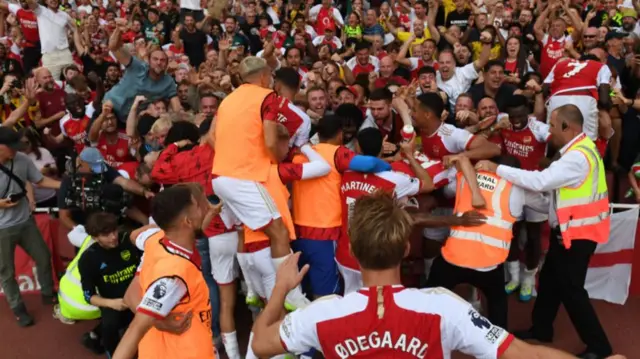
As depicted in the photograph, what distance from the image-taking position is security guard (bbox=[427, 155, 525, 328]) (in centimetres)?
459

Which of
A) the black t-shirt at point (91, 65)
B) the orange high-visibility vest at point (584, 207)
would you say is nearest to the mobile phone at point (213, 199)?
the orange high-visibility vest at point (584, 207)

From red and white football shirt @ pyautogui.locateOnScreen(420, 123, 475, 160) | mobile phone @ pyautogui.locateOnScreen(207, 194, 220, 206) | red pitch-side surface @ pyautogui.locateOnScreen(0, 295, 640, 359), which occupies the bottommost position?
red pitch-side surface @ pyautogui.locateOnScreen(0, 295, 640, 359)

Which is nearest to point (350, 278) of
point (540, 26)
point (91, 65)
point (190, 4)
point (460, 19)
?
point (540, 26)

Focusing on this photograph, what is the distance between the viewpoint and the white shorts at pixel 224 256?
16.3ft

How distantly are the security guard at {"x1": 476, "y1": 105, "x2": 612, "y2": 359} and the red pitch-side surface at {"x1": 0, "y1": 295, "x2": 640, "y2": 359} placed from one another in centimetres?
51

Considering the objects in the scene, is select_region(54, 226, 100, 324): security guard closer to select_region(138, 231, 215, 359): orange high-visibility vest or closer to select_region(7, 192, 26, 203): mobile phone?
select_region(7, 192, 26, 203): mobile phone

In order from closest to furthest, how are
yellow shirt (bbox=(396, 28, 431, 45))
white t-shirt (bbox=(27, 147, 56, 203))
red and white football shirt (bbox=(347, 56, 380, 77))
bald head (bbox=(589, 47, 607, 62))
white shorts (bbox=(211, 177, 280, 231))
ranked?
1. white shorts (bbox=(211, 177, 280, 231))
2. white t-shirt (bbox=(27, 147, 56, 203))
3. bald head (bbox=(589, 47, 607, 62))
4. red and white football shirt (bbox=(347, 56, 380, 77))
5. yellow shirt (bbox=(396, 28, 431, 45))

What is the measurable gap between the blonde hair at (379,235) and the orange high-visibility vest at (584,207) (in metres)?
2.62

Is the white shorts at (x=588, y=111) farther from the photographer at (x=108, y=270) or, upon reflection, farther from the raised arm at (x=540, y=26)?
the photographer at (x=108, y=270)

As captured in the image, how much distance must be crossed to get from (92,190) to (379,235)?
390 cm

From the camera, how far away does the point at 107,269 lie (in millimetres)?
4871

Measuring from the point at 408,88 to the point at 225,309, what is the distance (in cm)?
282

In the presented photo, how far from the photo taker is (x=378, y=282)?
7.83 feet

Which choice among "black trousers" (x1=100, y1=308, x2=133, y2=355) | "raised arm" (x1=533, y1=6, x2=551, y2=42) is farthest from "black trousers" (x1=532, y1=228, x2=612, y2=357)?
"raised arm" (x1=533, y1=6, x2=551, y2=42)
